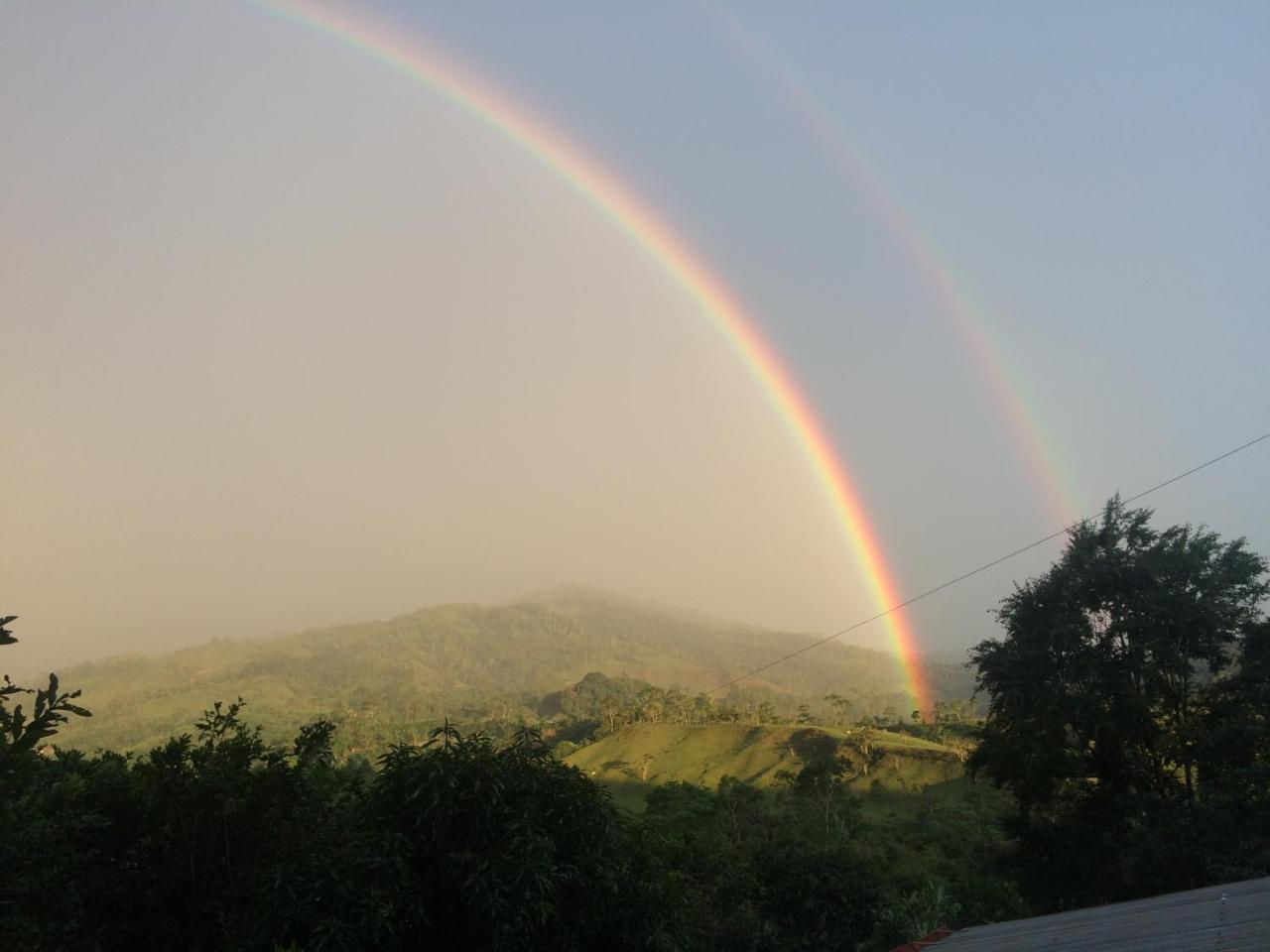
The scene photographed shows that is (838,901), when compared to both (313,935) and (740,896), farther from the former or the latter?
(313,935)

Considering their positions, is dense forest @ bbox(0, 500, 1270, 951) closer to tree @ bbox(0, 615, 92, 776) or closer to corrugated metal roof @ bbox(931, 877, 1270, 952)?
tree @ bbox(0, 615, 92, 776)

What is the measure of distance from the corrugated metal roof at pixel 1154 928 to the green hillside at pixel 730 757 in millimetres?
67078

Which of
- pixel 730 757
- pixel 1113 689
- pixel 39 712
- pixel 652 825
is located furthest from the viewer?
pixel 730 757

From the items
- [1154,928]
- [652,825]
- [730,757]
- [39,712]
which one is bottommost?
[730,757]

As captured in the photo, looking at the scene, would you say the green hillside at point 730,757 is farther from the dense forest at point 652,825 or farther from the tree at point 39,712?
the tree at point 39,712

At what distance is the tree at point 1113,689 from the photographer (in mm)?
27969

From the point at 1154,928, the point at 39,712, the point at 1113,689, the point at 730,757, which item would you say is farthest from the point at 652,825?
the point at 730,757

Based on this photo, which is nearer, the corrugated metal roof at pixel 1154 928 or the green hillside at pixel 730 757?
the corrugated metal roof at pixel 1154 928

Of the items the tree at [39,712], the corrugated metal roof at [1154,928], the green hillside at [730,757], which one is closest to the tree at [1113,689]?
the corrugated metal roof at [1154,928]

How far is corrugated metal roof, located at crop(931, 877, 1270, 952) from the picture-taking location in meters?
8.28

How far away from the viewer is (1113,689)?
28.4 metres

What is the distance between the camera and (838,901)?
20984 millimetres

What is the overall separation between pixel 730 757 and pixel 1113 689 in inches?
2950

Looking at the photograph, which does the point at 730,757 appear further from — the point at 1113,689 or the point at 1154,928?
the point at 1154,928
